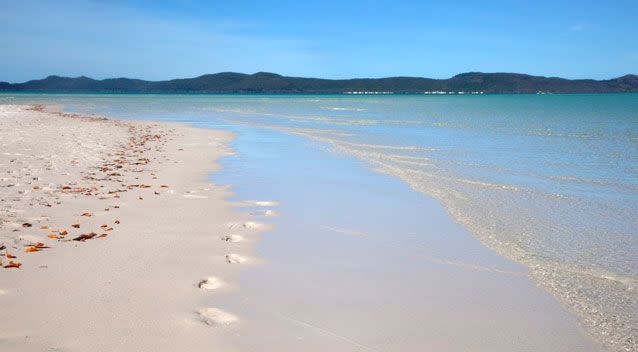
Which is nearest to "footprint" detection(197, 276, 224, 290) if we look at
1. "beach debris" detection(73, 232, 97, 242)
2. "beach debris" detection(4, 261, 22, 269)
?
"beach debris" detection(4, 261, 22, 269)

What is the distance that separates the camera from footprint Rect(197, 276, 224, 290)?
4.48 metres

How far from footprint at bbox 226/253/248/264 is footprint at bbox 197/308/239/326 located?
1232 millimetres

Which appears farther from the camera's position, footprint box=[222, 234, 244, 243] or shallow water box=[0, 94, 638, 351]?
footprint box=[222, 234, 244, 243]

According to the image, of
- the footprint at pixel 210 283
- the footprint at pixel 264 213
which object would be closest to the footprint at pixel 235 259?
the footprint at pixel 210 283

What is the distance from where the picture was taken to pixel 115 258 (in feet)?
16.7

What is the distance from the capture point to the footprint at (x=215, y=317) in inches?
149

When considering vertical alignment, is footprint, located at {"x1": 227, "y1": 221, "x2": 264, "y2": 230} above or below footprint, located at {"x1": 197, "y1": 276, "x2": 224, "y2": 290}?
below

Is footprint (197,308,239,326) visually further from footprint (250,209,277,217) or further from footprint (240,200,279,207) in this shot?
footprint (240,200,279,207)

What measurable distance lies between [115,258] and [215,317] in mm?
1842

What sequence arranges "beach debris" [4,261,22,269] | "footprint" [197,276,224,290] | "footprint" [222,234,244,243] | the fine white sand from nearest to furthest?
1. the fine white sand
2. "footprint" [197,276,224,290]
3. "beach debris" [4,261,22,269]
4. "footprint" [222,234,244,243]

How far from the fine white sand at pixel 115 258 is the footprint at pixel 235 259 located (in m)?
0.01

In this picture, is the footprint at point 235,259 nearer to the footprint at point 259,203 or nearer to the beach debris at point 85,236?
the beach debris at point 85,236

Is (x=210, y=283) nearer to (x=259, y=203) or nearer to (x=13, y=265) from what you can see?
(x=13, y=265)

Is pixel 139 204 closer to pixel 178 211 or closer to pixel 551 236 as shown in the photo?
pixel 178 211
